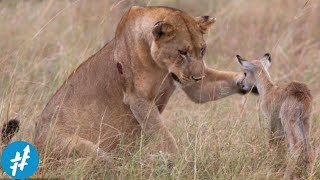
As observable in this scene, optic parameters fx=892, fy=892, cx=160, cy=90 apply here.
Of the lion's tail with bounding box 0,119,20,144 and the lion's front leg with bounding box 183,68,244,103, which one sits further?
the lion's front leg with bounding box 183,68,244,103

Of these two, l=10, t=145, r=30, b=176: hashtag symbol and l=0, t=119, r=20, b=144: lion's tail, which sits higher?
l=10, t=145, r=30, b=176: hashtag symbol

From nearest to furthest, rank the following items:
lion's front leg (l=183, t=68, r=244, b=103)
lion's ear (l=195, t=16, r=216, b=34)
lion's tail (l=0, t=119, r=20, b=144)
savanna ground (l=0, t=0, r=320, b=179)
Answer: savanna ground (l=0, t=0, r=320, b=179), lion's tail (l=0, t=119, r=20, b=144), lion's ear (l=195, t=16, r=216, b=34), lion's front leg (l=183, t=68, r=244, b=103)

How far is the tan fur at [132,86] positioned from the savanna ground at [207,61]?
0.23 meters

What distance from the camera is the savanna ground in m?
5.34

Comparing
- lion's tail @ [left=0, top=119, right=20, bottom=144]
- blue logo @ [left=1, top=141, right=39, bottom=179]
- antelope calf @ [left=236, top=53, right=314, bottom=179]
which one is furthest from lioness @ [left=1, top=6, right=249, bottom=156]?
blue logo @ [left=1, top=141, right=39, bottom=179]

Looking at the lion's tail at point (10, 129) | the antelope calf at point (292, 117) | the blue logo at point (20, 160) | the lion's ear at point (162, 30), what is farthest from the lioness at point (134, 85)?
the blue logo at point (20, 160)

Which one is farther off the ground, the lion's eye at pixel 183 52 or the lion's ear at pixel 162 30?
the lion's ear at pixel 162 30

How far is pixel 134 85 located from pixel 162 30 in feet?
1.36

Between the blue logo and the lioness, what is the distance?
74 cm

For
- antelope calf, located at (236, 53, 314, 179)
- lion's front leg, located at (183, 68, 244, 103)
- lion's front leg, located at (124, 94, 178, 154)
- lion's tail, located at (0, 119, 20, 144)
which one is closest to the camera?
antelope calf, located at (236, 53, 314, 179)

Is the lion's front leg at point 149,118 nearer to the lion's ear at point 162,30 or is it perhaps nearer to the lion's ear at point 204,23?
the lion's ear at point 162,30

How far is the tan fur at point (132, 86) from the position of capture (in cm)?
561

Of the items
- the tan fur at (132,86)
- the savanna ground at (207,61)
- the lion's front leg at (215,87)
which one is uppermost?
the tan fur at (132,86)

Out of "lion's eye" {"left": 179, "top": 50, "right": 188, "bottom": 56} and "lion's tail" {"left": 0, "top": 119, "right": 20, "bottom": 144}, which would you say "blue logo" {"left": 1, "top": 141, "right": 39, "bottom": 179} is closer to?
"lion's tail" {"left": 0, "top": 119, "right": 20, "bottom": 144}
